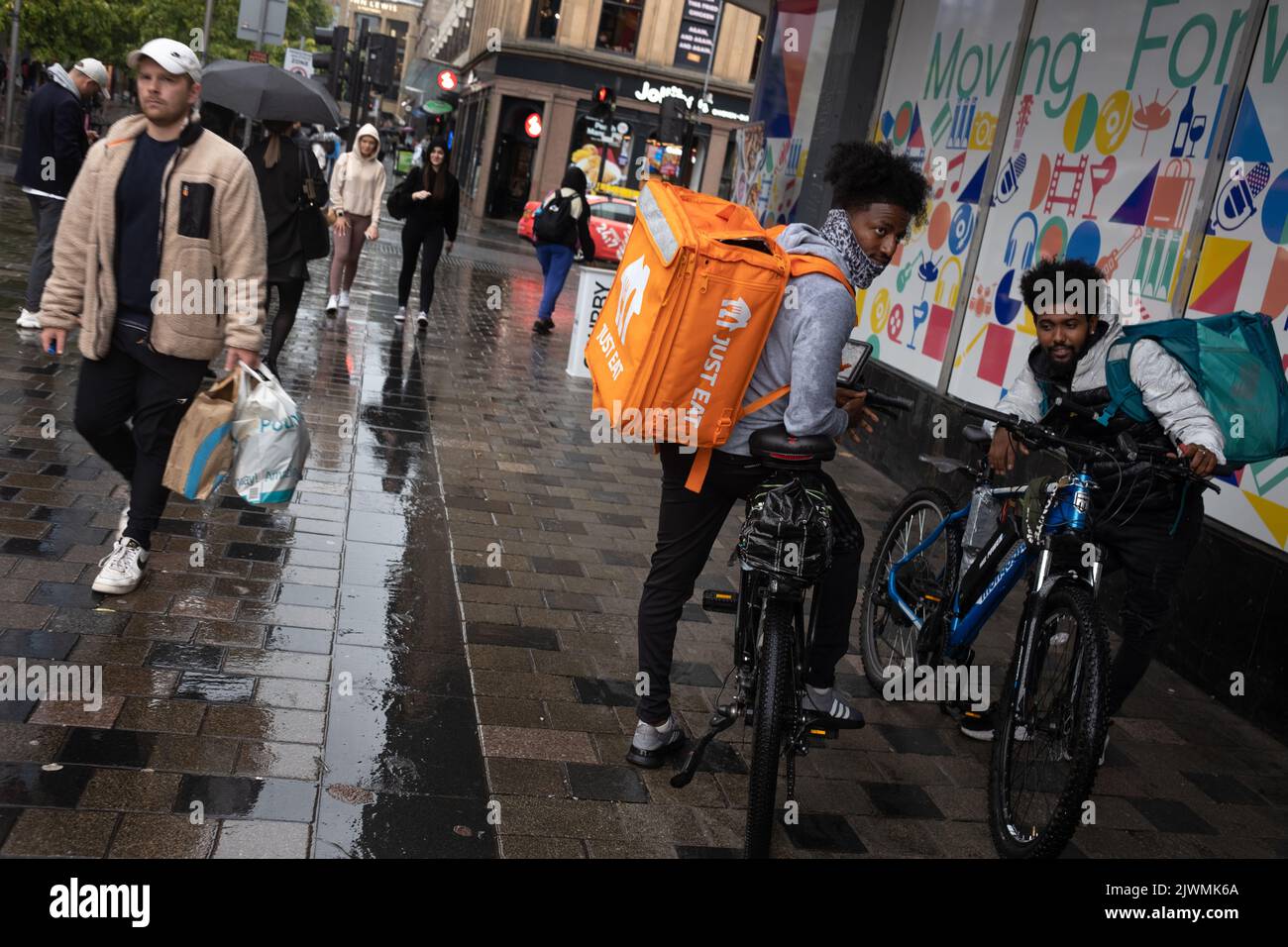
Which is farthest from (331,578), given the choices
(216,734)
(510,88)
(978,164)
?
(510,88)

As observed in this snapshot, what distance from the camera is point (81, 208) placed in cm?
457

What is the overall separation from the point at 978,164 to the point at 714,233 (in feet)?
20.4

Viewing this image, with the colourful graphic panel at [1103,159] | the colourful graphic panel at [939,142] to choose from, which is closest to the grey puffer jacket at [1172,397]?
the colourful graphic panel at [1103,159]

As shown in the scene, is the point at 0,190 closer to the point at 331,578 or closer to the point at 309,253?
the point at 309,253

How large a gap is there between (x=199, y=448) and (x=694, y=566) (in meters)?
1.96

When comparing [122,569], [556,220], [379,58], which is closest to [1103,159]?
[122,569]

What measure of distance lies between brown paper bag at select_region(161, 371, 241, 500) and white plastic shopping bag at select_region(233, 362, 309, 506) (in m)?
0.05

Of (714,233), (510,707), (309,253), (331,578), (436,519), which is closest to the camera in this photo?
(714,233)

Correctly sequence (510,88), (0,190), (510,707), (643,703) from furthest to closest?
(510,88), (0,190), (510,707), (643,703)

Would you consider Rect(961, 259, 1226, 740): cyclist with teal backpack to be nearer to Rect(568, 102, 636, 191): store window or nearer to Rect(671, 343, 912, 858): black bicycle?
Rect(671, 343, 912, 858): black bicycle

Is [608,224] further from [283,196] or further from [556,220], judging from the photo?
[283,196]

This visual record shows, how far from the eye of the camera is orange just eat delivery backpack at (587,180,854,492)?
11.0 ft

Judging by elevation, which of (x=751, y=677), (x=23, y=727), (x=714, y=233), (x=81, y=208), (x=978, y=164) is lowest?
(x=23, y=727)

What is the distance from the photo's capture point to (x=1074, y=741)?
11.7ft
